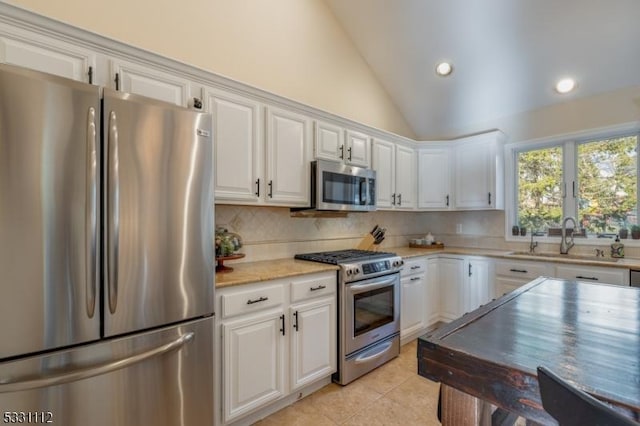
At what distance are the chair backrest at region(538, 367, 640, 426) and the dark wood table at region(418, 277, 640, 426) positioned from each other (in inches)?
11.7

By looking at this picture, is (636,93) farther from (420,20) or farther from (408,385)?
(408,385)

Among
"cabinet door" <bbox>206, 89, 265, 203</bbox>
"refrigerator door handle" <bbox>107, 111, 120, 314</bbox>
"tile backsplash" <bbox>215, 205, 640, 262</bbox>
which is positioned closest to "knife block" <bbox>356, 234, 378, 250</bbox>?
"tile backsplash" <bbox>215, 205, 640, 262</bbox>

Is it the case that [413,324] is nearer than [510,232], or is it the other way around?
[413,324]

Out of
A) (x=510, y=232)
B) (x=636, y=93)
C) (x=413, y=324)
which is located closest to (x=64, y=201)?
(x=413, y=324)

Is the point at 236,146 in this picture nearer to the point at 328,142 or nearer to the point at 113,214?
the point at 328,142

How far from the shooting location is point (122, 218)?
4.29 ft

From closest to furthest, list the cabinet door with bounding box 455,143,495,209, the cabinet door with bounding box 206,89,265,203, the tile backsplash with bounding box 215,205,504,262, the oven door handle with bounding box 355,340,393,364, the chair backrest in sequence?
the chair backrest, the cabinet door with bounding box 206,89,265,203, the oven door handle with bounding box 355,340,393,364, the tile backsplash with bounding box 215,205,504,262, the cabinet door with bounding box 455,143,495,209

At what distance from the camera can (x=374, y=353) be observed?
8.66 ft

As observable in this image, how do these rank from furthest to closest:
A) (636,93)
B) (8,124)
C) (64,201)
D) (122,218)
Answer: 1. (636,93)
2. (122,218)
3. (64,201)
4. (8,124)

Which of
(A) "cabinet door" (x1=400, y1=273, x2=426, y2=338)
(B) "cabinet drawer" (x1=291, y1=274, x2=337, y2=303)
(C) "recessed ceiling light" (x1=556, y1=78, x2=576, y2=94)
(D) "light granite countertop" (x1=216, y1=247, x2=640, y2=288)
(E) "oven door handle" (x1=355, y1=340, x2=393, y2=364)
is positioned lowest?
(E) "oven door handle" (x1=355, y1=340, x2=393, y2=364)

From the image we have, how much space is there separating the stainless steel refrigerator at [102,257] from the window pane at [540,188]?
144 inches

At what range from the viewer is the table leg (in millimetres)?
922

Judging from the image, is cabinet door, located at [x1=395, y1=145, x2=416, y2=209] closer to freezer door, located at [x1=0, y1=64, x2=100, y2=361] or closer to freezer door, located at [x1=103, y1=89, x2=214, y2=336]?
freezer door, located at [x1=103, y1=89, x2=214, y2=336]

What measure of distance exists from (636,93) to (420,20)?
7.14 ft
